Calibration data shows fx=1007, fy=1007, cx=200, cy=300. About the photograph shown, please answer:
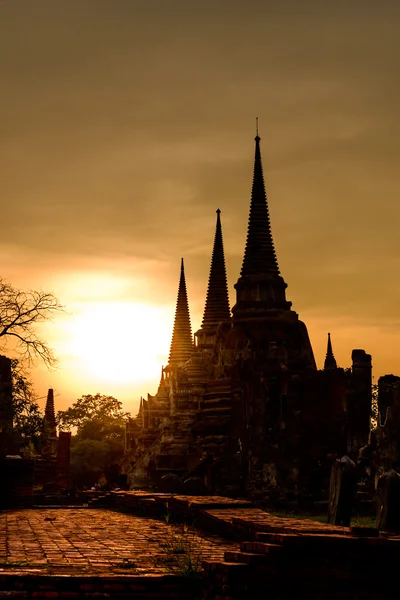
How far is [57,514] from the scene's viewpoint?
14.1 meters

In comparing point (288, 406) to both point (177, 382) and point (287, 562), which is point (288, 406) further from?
point (287, 562)

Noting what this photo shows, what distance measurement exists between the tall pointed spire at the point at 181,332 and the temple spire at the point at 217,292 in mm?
4700

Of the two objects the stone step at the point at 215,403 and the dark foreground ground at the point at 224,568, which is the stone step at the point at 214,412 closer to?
the stone step at the point at 215,403

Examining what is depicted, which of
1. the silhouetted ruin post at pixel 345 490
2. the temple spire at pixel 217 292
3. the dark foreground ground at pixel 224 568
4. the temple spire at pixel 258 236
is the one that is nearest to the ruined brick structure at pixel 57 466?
the temple spire at pixel 217 292

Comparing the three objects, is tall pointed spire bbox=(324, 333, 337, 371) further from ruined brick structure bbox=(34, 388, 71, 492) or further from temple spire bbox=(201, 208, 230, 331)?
ruined brick structure bbox=(34, 388, 71, 492)

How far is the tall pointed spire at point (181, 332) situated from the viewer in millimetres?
53625

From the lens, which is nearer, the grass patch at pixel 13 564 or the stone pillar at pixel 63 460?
the grass patch at pixel 13 564

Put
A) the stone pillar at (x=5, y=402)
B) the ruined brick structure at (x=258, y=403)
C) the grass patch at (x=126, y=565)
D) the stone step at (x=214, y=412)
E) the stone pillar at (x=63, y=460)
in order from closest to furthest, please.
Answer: the grass patch at (x=126, y=565), the stone pillar at (x=5, y=402), the ruined brick structure at (x=258, y=403), the stone step at (x=214, y=412), the stone pillar at (x=63, y=460)

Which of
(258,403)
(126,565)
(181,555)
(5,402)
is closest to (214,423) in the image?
(258,403)

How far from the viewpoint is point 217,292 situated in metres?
49.4

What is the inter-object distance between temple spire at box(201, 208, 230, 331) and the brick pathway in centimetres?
3502

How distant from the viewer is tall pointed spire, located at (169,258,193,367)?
176 ft

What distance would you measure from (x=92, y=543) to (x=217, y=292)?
39955 mm

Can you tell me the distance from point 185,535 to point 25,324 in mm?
11695
